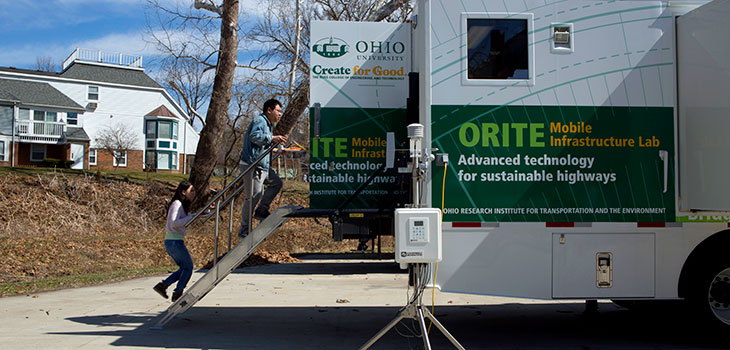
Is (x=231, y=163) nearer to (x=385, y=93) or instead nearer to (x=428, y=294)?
(x=428, y=294)

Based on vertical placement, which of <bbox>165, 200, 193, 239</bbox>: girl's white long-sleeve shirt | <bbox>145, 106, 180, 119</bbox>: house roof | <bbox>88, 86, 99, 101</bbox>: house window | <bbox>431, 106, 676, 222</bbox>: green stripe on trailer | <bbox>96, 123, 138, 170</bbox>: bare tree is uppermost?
<bbox>88, 86, 99, 101</bbox>: house window

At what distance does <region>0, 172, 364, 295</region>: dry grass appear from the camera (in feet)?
35.9

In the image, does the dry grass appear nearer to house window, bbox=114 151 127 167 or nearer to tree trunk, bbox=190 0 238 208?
tree trunk, bbox=190 0 238 208

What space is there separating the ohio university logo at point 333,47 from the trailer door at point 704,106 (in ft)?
11.3

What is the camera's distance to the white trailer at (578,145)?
530 cm

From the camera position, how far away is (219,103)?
1594 cm

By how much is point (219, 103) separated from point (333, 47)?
10.3m

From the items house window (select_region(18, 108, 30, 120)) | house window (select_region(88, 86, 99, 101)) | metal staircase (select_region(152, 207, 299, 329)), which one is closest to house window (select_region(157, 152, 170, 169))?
house window (select_region(88, 86, 99, 101))

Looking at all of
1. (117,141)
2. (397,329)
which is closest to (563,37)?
(397,329)

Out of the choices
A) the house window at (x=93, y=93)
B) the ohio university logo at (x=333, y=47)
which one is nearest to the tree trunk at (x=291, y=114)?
the ohio university logo at (x=333, y=47)

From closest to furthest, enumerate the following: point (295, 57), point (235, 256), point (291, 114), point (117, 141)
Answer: point (235, 256)
point (291, 114)
point (295, 57)
point (117, 141)

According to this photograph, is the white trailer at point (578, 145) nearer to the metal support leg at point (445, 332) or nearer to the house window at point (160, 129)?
the metal support leg at point (445, 332)

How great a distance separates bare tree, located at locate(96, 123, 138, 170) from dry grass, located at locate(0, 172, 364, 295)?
71.9 ft

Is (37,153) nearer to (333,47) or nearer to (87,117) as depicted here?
(87,117)
